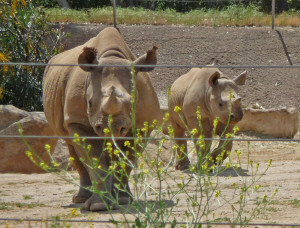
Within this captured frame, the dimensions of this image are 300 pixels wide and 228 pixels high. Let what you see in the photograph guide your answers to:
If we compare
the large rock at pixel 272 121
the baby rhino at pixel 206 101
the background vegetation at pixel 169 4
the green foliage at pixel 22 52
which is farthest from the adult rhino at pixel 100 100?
the background vegetation at pixel 169 4

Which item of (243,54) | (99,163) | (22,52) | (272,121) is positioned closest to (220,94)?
(272,121)

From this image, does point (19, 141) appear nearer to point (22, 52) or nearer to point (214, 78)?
point (214, 78)

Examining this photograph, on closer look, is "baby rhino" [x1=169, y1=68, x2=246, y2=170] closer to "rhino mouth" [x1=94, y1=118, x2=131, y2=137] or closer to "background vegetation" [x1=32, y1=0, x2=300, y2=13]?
"rhino mouth" [x1=94, y1=118, x2=131, y2=137]

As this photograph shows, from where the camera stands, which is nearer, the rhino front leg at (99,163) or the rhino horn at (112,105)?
the rhino horn at (112,105)

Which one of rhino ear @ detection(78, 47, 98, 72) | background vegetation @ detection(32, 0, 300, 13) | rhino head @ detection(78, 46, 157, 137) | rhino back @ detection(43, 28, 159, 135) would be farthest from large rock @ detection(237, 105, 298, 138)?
background vegetation @ detection(32, 0, 300, 13)

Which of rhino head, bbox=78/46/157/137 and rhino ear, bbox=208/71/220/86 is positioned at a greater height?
rhino head, bbox=78/46/157/137

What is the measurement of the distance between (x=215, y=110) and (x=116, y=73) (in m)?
4.27

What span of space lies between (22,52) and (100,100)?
867 cm

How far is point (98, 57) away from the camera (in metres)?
7.53

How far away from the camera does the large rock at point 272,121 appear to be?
1467cm

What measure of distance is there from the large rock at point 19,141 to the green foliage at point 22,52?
3.08 m

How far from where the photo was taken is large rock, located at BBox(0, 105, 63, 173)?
35.5 ft

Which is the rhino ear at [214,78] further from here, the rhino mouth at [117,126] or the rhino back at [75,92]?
the rhino mouth at [117,126]

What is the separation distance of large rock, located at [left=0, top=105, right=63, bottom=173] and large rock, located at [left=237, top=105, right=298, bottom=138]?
504 centimetres
